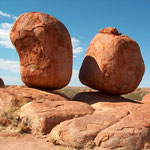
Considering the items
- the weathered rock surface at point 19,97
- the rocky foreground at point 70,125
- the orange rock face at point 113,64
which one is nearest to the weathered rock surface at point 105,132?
the rocky foreground at point 70,125

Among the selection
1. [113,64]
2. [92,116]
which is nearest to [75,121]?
[92,116]

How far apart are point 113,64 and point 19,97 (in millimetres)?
3549

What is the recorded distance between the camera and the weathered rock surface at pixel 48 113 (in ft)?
15.3

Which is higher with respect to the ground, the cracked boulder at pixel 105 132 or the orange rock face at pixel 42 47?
the orange rock face at pixel 42 47

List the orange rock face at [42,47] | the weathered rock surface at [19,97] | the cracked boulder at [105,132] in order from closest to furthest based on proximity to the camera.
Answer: the cracked boulder at [105,132] → the weathered rock surface at [19,97] → the orange rock face at [42,47]

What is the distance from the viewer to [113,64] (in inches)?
282

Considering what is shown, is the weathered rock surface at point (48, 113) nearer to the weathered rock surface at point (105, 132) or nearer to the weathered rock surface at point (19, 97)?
the weathered rock surface at point (105, 132)

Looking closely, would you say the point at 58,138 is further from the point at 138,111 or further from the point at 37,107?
the point at 138,111

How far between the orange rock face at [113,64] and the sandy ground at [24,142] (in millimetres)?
3707

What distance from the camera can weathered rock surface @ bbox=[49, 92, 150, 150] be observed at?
410 cm

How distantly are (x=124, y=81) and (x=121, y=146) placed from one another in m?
3.63

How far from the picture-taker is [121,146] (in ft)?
13.6

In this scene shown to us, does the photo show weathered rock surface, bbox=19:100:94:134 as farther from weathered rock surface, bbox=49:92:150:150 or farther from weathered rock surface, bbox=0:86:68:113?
weathered rock surface, bbox=0:86:68:113

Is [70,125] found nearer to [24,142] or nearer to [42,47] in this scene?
[24,142]
